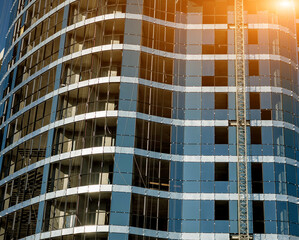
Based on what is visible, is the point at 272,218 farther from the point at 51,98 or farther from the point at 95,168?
the point at 51,98

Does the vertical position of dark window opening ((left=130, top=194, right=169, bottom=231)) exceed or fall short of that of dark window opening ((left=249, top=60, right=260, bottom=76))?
it falls short

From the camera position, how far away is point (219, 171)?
217 ft

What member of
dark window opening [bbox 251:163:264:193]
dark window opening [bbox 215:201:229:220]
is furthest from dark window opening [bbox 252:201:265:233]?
dark window opening [bbox 215:201:229:220]

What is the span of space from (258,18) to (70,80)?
23031 millimetres

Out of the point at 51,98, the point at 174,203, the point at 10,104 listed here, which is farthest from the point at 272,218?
the point at 10,104

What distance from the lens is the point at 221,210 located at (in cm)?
6431

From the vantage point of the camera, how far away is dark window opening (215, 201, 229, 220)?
210 ft

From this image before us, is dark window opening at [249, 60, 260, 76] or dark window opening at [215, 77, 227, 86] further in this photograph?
dark window opening at [215, 77, 227, 86]

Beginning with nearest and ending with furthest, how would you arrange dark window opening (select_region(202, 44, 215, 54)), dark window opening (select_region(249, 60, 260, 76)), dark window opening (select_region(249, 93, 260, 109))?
dark window opening (select_region(249, 93, 260, 109))
dark window opening (select_region(249, 60, 260, 76))
dark window opening (select_region(202, 44, 215, 54))

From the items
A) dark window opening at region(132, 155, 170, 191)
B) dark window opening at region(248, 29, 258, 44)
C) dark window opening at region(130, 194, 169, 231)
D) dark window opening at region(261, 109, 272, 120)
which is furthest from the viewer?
dark window opening at region(248, 29, 258, 44)

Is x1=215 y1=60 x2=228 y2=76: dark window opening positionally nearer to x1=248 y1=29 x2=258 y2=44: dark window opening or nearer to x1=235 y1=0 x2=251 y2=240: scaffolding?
x1=235 y1=0 x2=251 y2=240: scaffolding

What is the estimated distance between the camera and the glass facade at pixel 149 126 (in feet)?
205

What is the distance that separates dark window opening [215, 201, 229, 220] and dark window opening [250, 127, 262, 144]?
7.53m

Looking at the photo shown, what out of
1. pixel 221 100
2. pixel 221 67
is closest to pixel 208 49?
pixel 221 67
